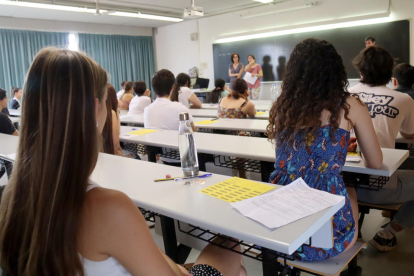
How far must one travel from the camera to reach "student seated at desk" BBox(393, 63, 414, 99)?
113 inches

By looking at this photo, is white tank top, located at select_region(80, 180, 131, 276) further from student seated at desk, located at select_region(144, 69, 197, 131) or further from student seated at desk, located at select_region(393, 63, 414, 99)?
student seated at desk, located at select_region(393, 63, 414, 99)

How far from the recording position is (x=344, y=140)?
4.88 feet

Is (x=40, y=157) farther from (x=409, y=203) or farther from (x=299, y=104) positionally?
(x=409, y=203)

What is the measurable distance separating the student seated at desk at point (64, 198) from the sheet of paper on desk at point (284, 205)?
15.3 inches

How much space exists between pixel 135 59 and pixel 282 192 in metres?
9.68

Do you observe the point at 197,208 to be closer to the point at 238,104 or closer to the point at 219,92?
the point at 238,104

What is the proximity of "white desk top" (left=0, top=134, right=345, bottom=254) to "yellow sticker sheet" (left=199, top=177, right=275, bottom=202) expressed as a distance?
0.04m

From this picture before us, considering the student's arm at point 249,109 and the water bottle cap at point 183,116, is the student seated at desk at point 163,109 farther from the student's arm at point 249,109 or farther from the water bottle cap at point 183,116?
the water bottle cap at point 183,116

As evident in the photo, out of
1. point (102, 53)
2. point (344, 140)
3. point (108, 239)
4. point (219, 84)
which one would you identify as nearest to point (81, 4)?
point (102, 53)

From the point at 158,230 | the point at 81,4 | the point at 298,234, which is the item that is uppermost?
the point at 81,4

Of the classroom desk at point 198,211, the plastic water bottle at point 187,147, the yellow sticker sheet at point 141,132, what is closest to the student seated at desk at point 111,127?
the yellow sticker sheet at point 141,132

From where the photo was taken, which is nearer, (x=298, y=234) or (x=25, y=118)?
(x=25, y=118)

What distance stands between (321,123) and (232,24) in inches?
304

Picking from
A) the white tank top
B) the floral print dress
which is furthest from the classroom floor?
the white tank top
